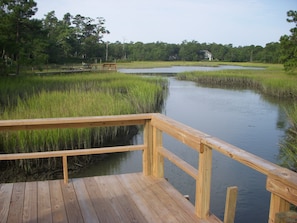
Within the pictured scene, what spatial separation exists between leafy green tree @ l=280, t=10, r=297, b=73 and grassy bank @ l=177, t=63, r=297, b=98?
0.88 metres

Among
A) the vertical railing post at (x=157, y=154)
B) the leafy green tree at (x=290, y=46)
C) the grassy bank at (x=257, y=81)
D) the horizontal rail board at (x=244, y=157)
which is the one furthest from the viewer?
the leafy green tree at (x=290, y=46)

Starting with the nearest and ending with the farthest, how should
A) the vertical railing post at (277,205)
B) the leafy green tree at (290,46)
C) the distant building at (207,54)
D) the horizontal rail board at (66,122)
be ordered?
the vertical railing post at (277,205)
the horizontal rail board at (66,122)
the leafy green tree at (290,46)
the distant building at (207,54)

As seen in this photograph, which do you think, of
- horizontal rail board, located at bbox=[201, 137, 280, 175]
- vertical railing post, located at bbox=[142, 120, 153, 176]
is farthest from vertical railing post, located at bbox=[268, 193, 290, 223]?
vertical railing post, located at bbox=[142, 120, 153, 176]

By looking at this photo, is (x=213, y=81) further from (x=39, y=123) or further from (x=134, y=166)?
(x=39, y=123)

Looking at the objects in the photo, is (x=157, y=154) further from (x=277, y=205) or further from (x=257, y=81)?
(x=257, y=81)

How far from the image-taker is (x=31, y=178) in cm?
538

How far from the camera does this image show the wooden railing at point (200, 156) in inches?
56.1

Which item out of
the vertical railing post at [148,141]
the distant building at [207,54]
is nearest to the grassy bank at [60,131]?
the vertical railing post at [148,141]

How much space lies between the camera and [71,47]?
37.8 metres

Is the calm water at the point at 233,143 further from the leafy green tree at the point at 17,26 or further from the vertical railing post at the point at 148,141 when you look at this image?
the leafy green tree at the point at 17,26

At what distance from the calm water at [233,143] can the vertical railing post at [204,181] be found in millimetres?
2229

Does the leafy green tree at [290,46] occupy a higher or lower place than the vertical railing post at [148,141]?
higher

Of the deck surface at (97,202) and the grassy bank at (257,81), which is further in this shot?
the grassy bank at (257,81)

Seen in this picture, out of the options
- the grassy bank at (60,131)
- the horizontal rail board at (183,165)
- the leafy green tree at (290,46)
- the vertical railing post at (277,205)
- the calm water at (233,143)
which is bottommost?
the calm water at (233,143)
